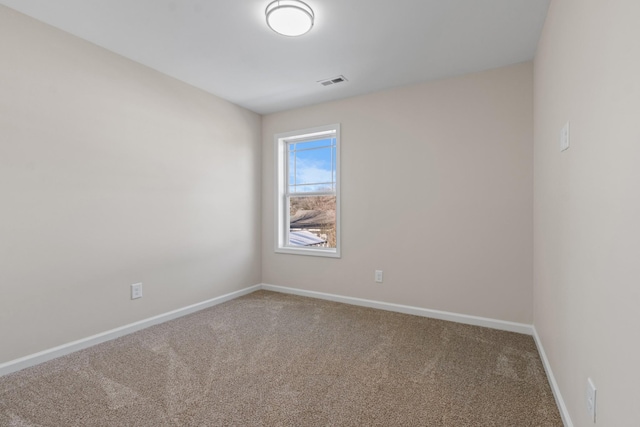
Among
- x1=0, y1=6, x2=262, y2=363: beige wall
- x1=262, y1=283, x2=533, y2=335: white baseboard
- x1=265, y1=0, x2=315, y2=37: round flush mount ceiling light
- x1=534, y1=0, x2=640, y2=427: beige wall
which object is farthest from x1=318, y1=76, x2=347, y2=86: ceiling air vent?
x1=262, y1=283, x2=533, y2=335: white baseboard

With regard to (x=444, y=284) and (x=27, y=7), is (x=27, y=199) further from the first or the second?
(x=444, y=284)

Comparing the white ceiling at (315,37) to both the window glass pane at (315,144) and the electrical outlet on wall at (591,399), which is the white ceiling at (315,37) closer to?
the window glass pane at (315,144)

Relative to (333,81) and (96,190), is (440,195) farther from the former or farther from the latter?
(96,190)

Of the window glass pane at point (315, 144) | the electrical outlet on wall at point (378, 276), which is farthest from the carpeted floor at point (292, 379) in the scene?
the window glass pane at point (315, 144)

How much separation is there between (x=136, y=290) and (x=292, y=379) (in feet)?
5.83

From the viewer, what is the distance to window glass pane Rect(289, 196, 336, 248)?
3977 millimetres

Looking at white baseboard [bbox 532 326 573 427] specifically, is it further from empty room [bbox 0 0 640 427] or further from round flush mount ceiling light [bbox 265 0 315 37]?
round flush mount ceiling light [bbox 265 0 315 37]

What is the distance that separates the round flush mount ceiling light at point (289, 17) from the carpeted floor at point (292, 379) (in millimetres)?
2400

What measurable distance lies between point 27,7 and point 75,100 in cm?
61

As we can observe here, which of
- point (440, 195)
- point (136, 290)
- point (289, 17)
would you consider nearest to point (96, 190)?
point (136, 290)

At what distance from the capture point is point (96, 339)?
8.33 ft

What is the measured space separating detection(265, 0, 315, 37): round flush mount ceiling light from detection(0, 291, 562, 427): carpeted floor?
94.5 inches

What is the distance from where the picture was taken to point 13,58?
210 cm

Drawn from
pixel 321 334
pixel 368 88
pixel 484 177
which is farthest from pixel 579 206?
pixel 368 88
